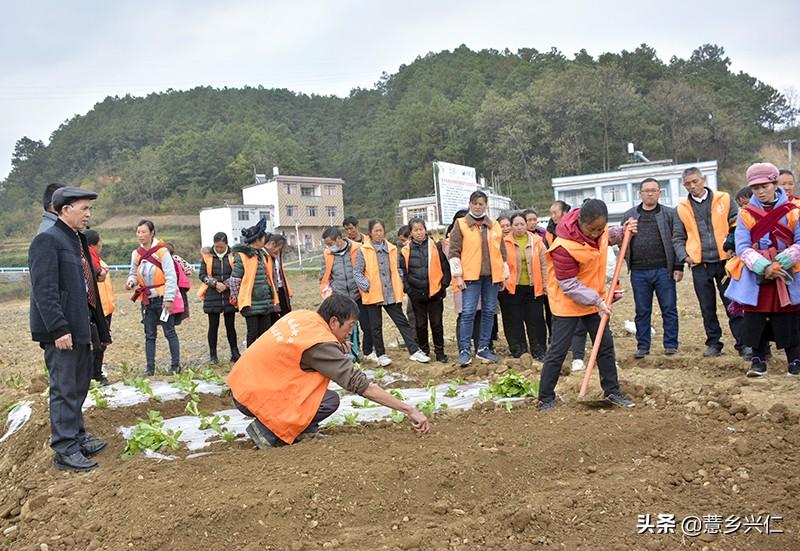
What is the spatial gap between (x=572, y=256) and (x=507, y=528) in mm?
2371

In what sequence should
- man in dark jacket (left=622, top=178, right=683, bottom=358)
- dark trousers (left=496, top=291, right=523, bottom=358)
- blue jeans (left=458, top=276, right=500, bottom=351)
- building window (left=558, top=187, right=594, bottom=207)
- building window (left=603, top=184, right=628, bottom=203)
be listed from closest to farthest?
1. man in dark jacket (left=622, top=178, right=683, bottom=358)
2. blue jeans (left=458, top=276, right=500, bottom=351)
3. dark trousers (left=496, top=291, right=523, bottom=358)
4. building window (left=603, top=184, right=628, bottom=203)
5. building window (left=558, top=187, right=594, bottom=207)

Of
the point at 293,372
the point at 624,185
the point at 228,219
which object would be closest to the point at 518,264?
the point at 293,372

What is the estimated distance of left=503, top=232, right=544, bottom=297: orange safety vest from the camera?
753 centimetres

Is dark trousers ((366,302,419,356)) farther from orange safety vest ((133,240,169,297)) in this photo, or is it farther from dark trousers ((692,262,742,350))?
dark trousers ((692,262,742,350))

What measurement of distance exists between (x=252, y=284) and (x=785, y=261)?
18.8ft

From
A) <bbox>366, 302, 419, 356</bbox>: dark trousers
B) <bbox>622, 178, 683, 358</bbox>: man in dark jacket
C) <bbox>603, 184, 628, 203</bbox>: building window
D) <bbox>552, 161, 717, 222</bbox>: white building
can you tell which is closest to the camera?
<bbox>622, 178, 683, 358</bbox>: man in dark jacket

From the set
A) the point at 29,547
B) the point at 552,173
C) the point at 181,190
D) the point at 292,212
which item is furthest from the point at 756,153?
the point at 29,547

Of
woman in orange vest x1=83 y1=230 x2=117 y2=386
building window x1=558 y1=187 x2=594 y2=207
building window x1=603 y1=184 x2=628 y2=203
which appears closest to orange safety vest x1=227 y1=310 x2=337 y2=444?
woman in orange vest x1=83 y1=230 x2=117 y2=386

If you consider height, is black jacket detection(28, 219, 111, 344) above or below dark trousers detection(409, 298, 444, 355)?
above

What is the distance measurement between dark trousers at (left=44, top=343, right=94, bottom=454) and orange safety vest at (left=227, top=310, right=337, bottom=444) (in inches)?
45.0

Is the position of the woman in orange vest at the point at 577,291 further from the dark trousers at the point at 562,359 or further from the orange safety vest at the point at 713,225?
the orange safety vest at the point at 713,225

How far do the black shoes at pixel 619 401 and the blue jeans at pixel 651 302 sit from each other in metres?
2.13

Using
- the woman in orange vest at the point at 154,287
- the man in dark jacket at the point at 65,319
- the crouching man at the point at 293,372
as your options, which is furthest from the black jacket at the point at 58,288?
the woman in orange vest at the point at 154,287

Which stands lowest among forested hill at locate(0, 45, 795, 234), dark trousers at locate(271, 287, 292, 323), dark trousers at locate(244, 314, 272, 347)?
dark trousers at locate(244, 314, 272, 347)
